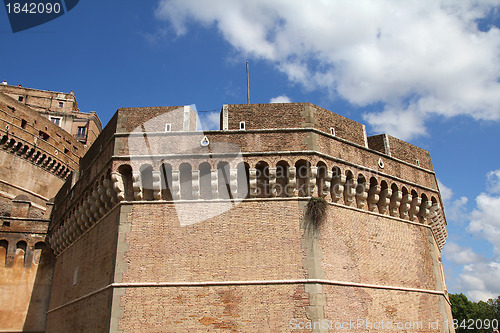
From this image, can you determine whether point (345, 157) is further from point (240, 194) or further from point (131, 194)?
point (131, 194)

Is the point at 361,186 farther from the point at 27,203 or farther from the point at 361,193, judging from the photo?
the point at 27,203

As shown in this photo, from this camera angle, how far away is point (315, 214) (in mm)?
10797

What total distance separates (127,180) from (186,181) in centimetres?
162

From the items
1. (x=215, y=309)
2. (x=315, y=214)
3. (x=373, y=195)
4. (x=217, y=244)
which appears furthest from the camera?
(x=373, y=195)

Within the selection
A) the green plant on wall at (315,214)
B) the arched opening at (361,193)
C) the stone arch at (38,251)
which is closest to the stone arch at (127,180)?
the green plant on wall at (315,214)

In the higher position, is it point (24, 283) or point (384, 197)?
point (384, 197)

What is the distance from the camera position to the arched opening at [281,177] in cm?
1123

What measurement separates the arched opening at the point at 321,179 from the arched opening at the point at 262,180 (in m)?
1.35

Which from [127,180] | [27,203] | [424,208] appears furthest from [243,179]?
[27,203]

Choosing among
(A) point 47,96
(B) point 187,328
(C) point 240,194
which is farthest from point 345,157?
(A) point 47,96

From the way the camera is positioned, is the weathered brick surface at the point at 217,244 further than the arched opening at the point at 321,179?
No

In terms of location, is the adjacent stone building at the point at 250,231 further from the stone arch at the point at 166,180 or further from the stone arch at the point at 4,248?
the stone arch at the point at 4,248

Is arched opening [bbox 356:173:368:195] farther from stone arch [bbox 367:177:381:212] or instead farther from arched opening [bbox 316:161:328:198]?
arched opening [bbox 316:161:328:198]

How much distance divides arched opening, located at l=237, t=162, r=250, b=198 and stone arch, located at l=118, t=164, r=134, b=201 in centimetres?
287
